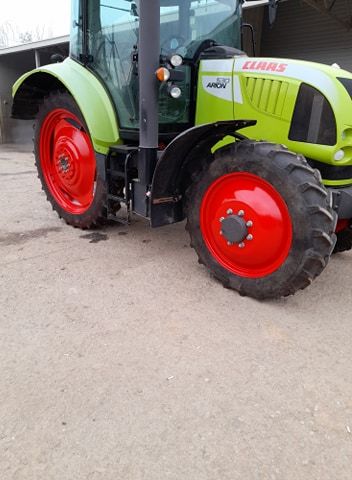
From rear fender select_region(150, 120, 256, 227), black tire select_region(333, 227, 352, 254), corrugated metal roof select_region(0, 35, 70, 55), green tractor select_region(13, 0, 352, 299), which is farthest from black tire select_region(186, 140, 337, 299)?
corrugated metal roof select_region(0, 35, 70, 55)

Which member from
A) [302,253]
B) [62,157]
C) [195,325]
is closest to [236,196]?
[302,253]

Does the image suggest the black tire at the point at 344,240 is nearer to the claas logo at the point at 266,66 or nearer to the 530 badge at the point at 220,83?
the claas logo at the point at 266,66

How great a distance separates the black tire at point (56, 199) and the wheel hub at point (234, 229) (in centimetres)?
130

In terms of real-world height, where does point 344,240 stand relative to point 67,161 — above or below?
below

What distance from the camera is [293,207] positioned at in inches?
97.2

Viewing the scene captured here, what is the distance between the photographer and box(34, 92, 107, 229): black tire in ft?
12.0

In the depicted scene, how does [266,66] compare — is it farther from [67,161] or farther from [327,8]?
[327,8]

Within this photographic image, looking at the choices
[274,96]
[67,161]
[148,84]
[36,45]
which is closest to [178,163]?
[148,84]

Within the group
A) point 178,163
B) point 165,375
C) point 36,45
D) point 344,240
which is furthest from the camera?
point 36,45

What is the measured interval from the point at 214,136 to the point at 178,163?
0.34m

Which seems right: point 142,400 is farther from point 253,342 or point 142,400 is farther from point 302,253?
point 302,253

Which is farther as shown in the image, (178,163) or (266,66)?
(178,163)

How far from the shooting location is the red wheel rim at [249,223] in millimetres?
2607

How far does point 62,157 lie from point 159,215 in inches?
61.9
